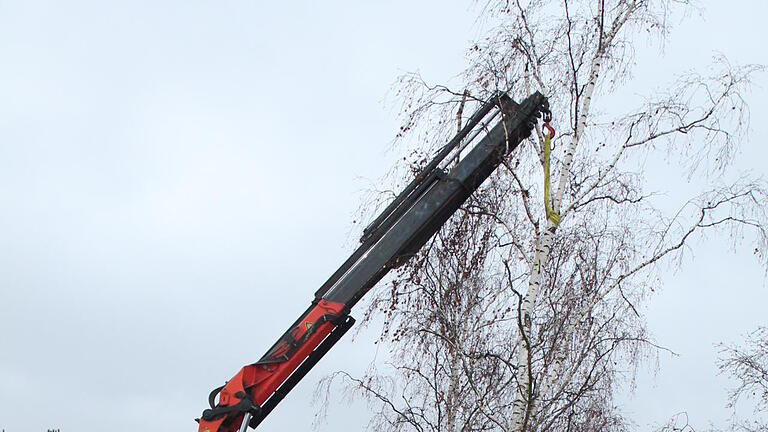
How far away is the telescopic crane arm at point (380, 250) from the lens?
700 cm

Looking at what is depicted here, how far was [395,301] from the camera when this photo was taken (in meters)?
7.94

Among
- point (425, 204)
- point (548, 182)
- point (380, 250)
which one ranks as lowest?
point (380, 250)

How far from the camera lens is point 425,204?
7.31 meters

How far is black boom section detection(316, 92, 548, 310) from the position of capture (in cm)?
719

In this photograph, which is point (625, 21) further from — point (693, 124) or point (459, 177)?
point (459, 177)

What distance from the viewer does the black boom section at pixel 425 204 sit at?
7191 mm

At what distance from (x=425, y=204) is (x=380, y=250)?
58cm

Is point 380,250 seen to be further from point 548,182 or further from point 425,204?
point 548,182

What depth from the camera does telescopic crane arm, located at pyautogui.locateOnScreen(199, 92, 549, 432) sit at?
700 cm

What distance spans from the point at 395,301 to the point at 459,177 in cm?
146

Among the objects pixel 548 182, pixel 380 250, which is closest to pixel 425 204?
pixel 380 250

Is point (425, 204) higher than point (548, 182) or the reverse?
the reverse

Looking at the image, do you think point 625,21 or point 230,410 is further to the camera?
point 625,21

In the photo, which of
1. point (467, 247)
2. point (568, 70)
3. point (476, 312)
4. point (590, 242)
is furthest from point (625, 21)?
point (476, 312)
